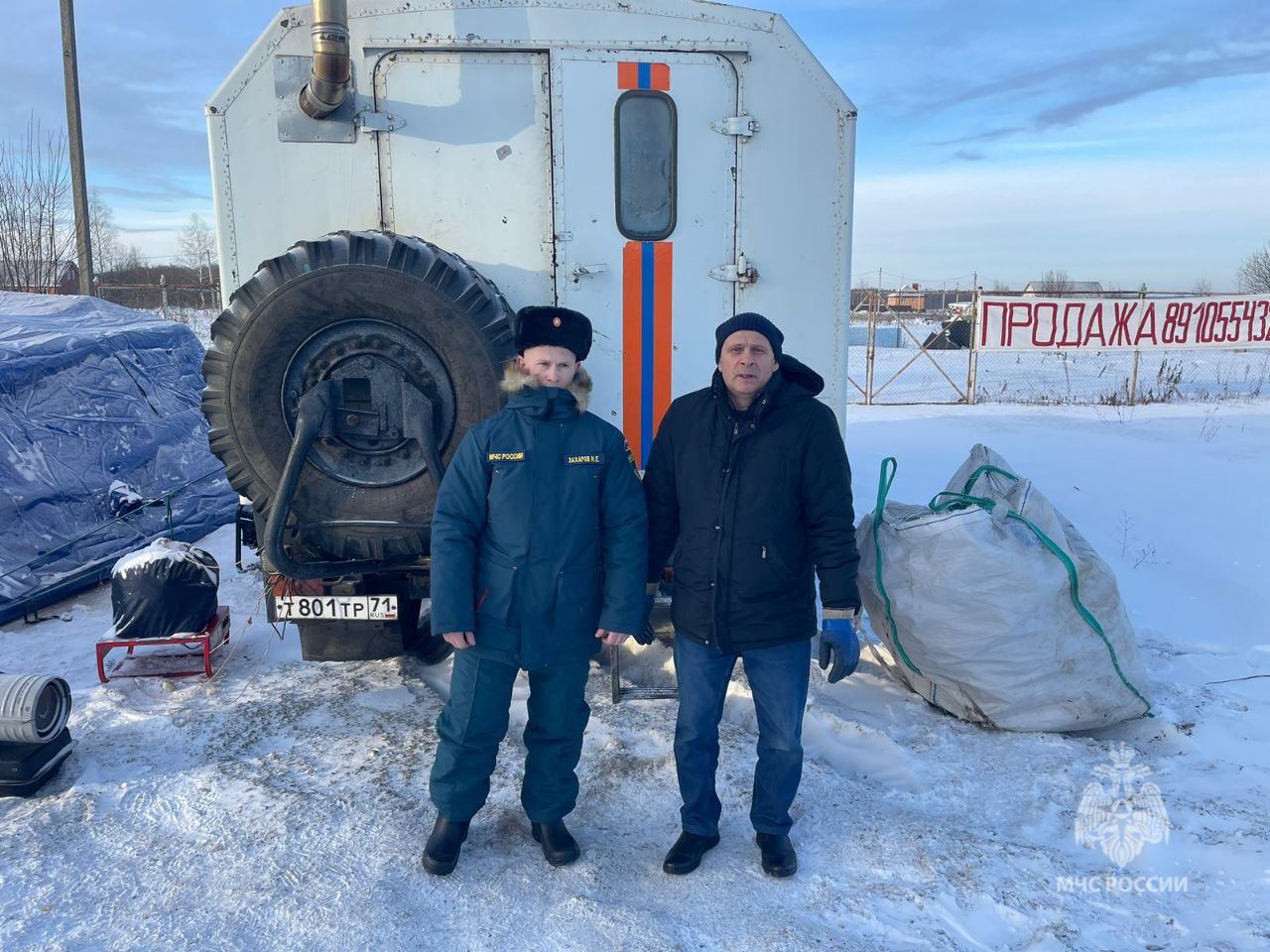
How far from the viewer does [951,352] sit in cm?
2298

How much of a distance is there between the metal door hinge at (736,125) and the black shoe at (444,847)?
10.2 feet

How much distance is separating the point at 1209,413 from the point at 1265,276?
16909mm

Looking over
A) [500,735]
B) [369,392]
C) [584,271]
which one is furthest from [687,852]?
[584,271]

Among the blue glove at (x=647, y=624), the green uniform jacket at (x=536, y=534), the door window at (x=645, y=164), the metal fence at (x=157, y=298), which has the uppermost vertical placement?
the metal fence at (x=157, y=298)

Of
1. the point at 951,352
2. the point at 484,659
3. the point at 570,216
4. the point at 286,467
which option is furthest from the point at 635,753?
the point at 951,352

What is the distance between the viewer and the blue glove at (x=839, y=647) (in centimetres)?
269

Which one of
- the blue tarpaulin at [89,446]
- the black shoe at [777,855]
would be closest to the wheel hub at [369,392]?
the black shoe at [777,855]

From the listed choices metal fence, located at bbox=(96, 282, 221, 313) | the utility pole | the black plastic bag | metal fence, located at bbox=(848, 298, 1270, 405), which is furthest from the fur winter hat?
metal fence, located at bbox=(96, 282, 221, 313)

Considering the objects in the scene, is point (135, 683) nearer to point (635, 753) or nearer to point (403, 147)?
point (635, 753)

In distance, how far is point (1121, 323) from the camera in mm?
13359

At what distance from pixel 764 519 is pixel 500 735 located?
3.70ft

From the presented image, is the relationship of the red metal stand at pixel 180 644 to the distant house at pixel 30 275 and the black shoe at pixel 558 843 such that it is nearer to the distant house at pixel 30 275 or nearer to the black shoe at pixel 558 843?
the black shoe at pixel 558 843

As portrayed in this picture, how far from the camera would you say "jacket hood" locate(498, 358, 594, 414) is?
2674 millimetres

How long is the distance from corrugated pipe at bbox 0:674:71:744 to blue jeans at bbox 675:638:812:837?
2.34 m
